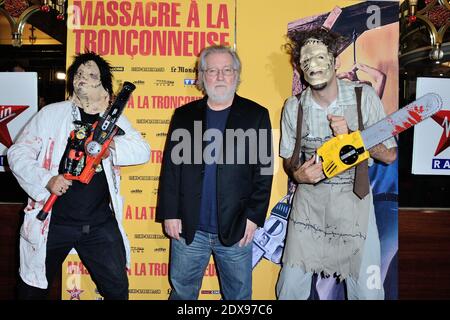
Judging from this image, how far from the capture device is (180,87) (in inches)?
129

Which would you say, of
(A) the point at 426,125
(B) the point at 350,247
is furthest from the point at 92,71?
(A) the point at 426,125

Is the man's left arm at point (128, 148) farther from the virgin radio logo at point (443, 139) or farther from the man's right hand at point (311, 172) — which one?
the virgin radio logo at point (443, 139)

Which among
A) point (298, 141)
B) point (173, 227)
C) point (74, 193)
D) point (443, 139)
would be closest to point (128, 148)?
point (74, 193)

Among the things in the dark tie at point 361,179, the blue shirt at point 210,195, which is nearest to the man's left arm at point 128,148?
the blue shirt at point 210,195

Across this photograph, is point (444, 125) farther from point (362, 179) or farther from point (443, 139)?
point (362, 179)

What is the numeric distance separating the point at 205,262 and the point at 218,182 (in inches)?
22.5

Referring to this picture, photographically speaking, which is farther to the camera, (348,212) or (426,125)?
(426,125)

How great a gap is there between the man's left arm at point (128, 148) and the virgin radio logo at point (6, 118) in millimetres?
1063

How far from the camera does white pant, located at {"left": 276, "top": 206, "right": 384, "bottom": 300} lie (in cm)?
273

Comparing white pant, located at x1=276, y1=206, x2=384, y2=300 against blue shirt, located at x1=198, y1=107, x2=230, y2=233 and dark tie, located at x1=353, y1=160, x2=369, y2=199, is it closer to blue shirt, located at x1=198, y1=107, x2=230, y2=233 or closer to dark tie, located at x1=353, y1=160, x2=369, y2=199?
dark tie, located at x1=353, y1=160, x2=369, y2=199

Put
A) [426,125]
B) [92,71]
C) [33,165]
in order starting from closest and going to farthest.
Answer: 1. [33,165]
2. [92,71]
3. [426,125]
